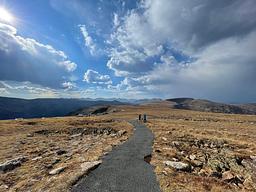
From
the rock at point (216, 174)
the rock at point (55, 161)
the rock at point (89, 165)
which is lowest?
the rock at point (216, 174)

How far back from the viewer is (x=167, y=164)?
17141 millimetres

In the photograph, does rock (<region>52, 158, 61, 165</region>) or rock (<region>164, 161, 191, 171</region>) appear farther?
rock (<region>52, 158, 61, 165</region>)

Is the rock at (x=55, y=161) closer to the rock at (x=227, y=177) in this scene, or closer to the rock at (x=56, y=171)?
the rock at (x=56, y=171)

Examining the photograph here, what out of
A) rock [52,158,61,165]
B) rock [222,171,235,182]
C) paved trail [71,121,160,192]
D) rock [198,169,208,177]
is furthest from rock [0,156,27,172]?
rock [222,171,235,182]

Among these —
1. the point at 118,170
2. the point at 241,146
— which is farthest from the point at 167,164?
the point at 241,146

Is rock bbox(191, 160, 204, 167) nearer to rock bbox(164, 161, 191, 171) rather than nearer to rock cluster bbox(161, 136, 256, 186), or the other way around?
rock cluster bbox(161, 136, 256, 186)

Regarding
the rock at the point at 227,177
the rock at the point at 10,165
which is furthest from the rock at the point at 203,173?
the rock at the point at 10,165

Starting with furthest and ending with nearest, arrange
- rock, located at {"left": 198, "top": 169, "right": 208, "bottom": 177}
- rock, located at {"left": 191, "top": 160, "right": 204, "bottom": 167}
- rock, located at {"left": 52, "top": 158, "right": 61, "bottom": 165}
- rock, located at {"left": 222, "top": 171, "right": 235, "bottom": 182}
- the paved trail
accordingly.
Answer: rock, located at {"left": 52, "top": 158, "right": 61, "bottom": 165} → rock, located at {"left": 191, "top": 160, "right": 204, "bottom": 167} → rock, located at {"left": 198, "top": 169, "right": 208, "bottom": 177} → rock, located at {"left": 222, "top": 171, "right": 235, "bottom": 182} → the paved trail

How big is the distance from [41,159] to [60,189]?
846 cm

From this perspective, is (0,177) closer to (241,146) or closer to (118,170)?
(118,170)

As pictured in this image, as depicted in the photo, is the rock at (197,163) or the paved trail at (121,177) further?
the rock at (197,163)

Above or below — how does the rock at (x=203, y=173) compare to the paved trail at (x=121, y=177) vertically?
below

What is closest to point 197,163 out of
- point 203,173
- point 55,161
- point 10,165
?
point 203,173

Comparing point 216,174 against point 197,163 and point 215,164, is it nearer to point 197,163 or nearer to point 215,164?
point 197,163
